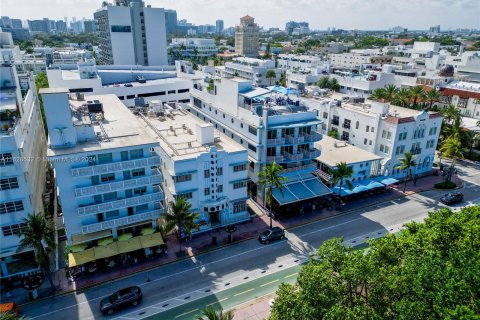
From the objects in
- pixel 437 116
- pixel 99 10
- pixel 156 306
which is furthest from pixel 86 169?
pixel 99 10

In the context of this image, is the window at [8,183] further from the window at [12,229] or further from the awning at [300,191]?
the awning at [300,191]

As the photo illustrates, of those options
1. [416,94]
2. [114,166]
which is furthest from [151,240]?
[416,94]

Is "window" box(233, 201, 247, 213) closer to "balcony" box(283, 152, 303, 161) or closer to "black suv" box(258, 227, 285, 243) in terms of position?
"black suv" box(258, 227, 285, 243)

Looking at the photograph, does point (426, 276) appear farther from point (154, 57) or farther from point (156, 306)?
point (154, 57)

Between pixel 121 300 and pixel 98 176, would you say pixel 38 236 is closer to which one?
pixel 98 176

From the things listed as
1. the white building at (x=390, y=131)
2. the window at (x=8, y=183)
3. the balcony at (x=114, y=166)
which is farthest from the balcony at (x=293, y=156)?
the window at (x=8, y=183)

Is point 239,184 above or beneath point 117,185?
beneath
